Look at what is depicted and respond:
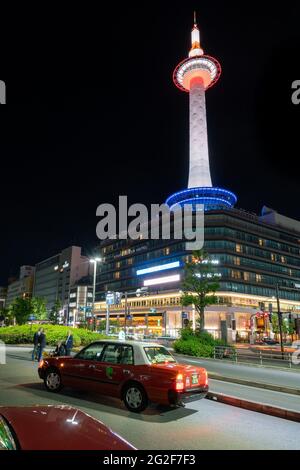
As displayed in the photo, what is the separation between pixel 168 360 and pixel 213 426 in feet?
7.28

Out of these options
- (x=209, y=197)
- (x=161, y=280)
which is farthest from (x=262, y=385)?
(x=209, y=197)

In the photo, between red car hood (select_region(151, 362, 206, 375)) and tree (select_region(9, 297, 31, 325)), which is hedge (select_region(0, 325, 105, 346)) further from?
tree (select_region(9, 297, 31, 325))

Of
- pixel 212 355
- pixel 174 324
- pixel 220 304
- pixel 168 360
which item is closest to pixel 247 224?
pixel 220 304

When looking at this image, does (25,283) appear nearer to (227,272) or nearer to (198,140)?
(198,140)

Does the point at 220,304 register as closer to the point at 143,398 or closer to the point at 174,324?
the point at 174,324

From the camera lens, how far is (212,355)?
26.2 m

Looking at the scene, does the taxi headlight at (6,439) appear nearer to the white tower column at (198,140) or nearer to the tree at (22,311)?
the tree at (22,311)

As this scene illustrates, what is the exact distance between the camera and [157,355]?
9.02 metres

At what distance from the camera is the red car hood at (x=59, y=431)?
2.97 metres

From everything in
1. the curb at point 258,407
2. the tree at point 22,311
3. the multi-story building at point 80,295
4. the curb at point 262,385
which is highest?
the multi-story building at point 80,295

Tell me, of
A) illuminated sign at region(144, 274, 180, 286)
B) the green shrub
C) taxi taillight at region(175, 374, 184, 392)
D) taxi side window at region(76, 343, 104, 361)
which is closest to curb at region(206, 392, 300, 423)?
taxi taillight at region(175, 374, 184, 392)

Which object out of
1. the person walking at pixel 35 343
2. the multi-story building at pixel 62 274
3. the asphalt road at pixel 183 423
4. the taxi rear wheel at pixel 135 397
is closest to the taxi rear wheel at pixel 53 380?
the asphalt road at pixel 183 423

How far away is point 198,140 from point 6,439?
10252 centimetres

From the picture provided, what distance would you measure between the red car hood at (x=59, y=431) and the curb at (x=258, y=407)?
20.3ft
